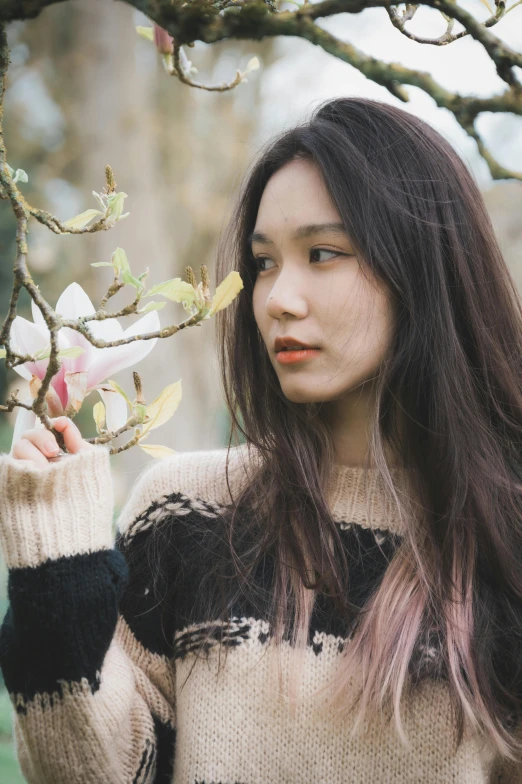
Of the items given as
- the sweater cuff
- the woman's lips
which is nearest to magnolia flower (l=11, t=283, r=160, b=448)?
the sweater cuff

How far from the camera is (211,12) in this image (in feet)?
2.03

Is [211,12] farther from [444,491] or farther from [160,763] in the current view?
[160,763]

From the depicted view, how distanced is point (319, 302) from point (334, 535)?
0.40 meters

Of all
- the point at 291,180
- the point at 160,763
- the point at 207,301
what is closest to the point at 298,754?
the point at 160,763

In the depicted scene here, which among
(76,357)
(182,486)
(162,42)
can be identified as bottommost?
(182,486)

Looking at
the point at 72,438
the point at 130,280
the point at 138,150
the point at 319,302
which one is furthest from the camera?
the point at 138,150

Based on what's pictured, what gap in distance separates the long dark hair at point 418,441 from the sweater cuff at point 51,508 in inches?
13.6

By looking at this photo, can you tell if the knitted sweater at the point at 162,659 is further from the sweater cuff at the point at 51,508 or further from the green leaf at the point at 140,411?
the green leaf at the point at 140,411

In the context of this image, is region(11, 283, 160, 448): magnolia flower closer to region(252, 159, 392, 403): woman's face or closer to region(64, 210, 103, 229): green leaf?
region(64, 210, 103, 229): green leaf

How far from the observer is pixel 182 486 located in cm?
145

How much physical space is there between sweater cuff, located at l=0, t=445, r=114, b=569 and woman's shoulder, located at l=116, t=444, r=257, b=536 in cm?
36

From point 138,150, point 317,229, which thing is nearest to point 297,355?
point 317,229

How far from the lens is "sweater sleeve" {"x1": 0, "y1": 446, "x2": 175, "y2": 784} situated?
40.3 inches

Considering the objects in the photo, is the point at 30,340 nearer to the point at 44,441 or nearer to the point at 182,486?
the point at 44,441
